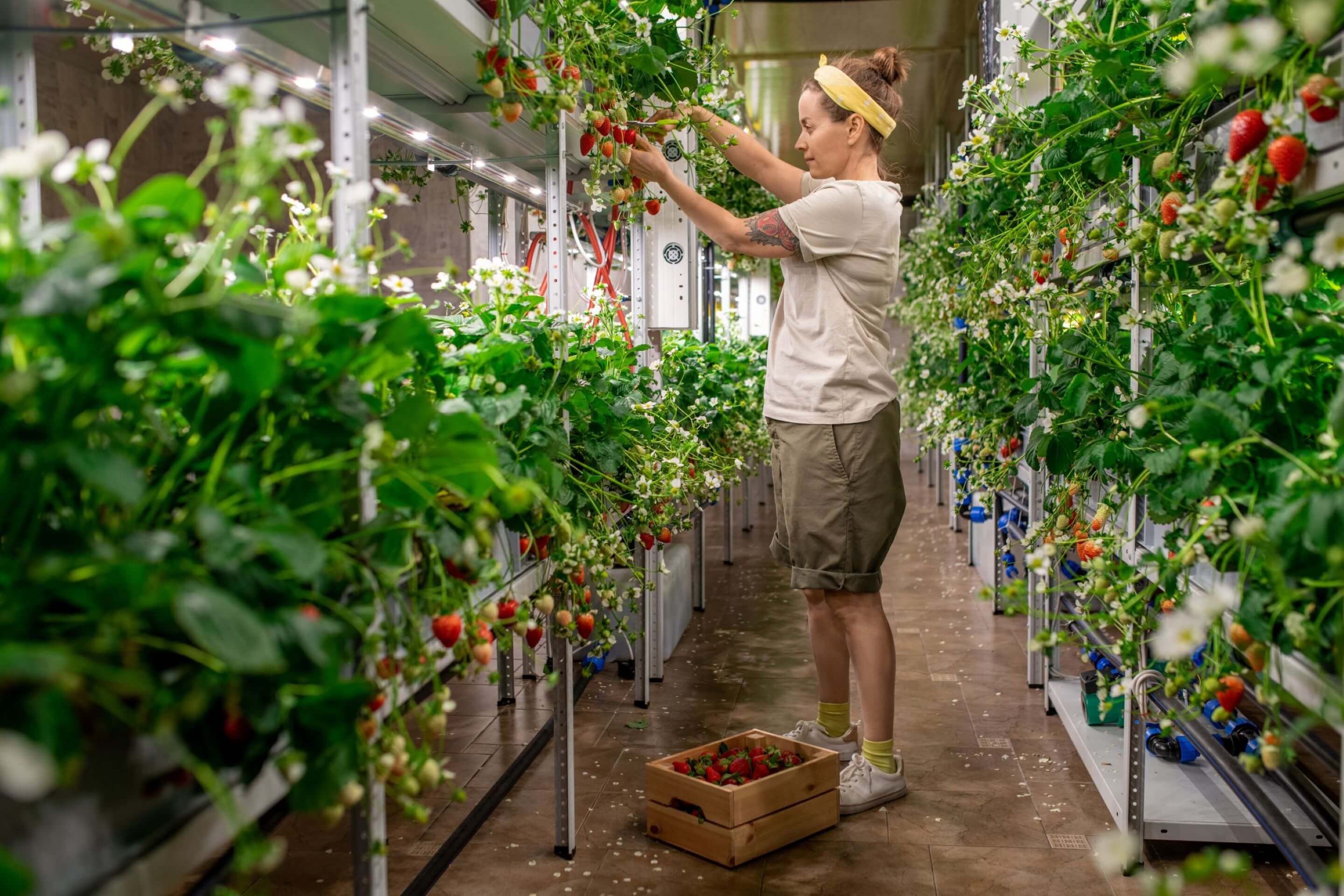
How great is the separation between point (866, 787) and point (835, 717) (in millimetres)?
258

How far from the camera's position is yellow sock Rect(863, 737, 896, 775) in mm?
2611

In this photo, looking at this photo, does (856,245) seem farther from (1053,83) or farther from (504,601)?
(1053,83)

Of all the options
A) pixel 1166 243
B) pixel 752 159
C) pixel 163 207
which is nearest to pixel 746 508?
pixel 752 159

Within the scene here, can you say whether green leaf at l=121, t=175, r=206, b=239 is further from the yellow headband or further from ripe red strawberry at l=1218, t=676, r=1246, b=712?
the yellow headband

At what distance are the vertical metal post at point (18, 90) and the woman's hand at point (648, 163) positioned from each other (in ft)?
3.76

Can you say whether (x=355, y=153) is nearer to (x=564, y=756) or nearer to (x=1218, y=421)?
(x=1218, y=421)

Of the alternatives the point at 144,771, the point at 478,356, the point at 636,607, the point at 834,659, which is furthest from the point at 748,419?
the point at 144,771

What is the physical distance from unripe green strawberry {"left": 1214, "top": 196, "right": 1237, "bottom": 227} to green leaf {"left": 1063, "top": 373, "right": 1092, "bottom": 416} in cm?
77

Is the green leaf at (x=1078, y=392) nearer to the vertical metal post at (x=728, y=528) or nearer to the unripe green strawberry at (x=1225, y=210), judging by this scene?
the unripe green strawberry at (x=1225, y=210)

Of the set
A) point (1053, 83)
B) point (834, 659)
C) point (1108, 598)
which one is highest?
point (1053, 83)

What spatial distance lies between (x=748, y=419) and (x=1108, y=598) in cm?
313

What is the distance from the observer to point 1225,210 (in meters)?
1.31

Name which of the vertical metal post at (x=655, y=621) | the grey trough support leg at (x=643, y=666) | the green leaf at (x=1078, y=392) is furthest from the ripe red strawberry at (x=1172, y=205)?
the vertical metal post at (x=655, y=621)

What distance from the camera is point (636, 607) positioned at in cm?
233
